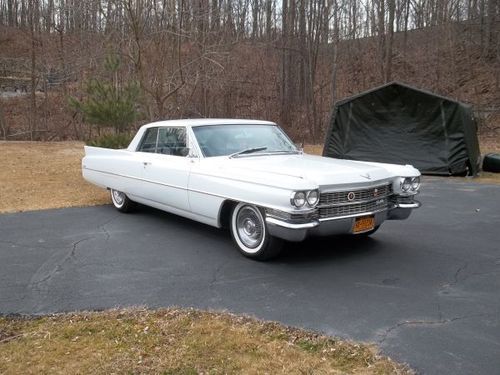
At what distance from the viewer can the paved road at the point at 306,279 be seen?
3793 mm

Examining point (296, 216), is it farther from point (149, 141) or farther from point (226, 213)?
point (149, 141)

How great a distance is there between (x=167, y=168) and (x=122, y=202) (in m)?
1.80

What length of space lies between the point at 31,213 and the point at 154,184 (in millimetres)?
2515

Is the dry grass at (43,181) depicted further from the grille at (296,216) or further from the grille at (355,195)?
the grille at (355,195)

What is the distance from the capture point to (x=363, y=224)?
5.40 m

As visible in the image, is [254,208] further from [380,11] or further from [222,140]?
[380,11]

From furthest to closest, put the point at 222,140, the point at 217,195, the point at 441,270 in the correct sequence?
1. the point at 222,140
2. the point at 217,195
3. the point at 441,270

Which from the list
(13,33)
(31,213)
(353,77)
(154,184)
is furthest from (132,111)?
(13,33)

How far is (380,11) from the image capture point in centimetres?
2589

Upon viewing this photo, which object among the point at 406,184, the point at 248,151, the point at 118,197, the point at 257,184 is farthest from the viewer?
the point at 118,197

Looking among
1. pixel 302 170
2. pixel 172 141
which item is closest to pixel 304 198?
pixel 302 170

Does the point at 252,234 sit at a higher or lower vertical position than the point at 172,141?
lower

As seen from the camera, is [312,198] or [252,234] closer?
[312,198]

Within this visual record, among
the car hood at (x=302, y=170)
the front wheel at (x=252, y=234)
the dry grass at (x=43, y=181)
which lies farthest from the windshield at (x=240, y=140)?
the dry grass at (x=43, y=181)
